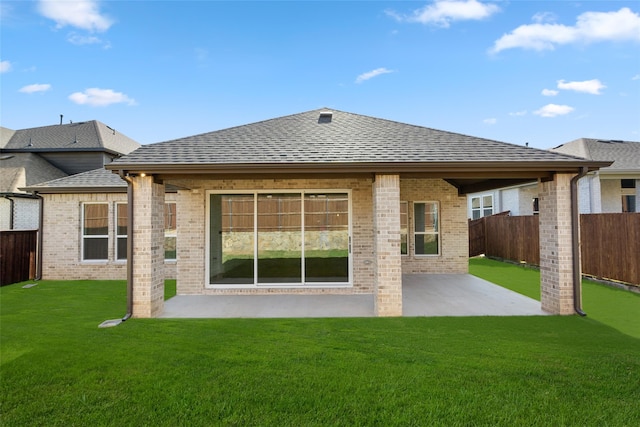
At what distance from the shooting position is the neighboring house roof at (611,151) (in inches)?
584

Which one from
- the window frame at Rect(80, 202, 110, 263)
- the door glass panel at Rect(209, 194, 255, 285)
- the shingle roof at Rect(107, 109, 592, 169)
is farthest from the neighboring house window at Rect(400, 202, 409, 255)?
the window frame at Rect(80, 202, 110, 263)

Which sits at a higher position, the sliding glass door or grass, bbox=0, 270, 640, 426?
the sliding glass door

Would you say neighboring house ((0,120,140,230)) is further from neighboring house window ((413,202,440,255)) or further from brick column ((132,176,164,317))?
neighboring house window ((413,202,440,255))

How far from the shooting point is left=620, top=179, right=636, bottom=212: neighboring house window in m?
15.3

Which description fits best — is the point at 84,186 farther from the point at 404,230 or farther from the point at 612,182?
the point at 612,182

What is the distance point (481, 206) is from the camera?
21.1 metres

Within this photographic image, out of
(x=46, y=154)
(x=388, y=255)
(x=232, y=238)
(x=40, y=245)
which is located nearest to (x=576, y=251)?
(x=388, y=255)

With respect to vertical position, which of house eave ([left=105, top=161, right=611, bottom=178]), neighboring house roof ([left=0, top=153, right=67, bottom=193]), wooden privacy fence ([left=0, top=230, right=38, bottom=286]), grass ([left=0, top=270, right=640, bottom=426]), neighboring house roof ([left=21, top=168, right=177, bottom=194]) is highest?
neighboring house roof ([left=0, top=153, right=67, bottom=193])

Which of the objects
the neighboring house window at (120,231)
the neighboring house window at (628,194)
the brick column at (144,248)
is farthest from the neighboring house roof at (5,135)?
the neighboring house window at (628,194)

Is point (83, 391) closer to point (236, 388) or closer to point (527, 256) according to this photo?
point (236, 388)

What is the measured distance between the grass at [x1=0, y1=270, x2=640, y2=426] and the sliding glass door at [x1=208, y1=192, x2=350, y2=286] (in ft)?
7.99

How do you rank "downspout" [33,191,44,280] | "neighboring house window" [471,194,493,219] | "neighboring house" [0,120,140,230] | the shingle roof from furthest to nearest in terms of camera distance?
"neighboring house window" [471,194,493,219] < "neighboring house" [0,120,140,230] < "downspout" [33,191,44,280] < the shingle roof

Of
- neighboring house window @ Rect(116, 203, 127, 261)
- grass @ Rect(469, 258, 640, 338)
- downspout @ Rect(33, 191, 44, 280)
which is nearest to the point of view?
grass @ Rect(469, 258, 640, 338)

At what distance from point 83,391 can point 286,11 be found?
Answer: 13556 mm
